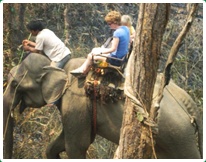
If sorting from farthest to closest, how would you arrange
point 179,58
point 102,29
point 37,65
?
point 102,29 → point 179,58 → point 37,65

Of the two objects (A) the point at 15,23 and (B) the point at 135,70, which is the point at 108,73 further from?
(A) the point at 15,23

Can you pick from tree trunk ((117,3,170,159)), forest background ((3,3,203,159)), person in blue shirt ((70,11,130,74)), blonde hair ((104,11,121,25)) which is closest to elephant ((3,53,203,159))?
person in blue shirt ((70,11,130,74))

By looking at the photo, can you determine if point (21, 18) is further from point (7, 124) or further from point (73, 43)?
point (7, 124)

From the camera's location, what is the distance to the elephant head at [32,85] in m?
5.43

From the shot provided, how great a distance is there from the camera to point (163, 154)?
201 inches

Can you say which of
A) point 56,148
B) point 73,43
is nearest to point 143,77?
point 56,148

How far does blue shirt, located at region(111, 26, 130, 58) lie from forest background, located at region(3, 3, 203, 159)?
187cm

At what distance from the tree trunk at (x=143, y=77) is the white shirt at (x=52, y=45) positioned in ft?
6.82

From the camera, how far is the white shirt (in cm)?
548

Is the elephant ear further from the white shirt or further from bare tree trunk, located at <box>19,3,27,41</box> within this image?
bare tree trunk, located at <box>19,3,27,41</box>

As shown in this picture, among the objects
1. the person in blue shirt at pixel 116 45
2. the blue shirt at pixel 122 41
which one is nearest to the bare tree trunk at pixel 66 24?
the person in blue shirt at pixel 116 45

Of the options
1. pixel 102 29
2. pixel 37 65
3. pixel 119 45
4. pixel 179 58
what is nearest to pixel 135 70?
pixel 119 45

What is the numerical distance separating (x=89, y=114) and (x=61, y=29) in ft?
9.85

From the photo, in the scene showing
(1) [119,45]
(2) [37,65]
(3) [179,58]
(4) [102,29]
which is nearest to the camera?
(1) [119,45]
